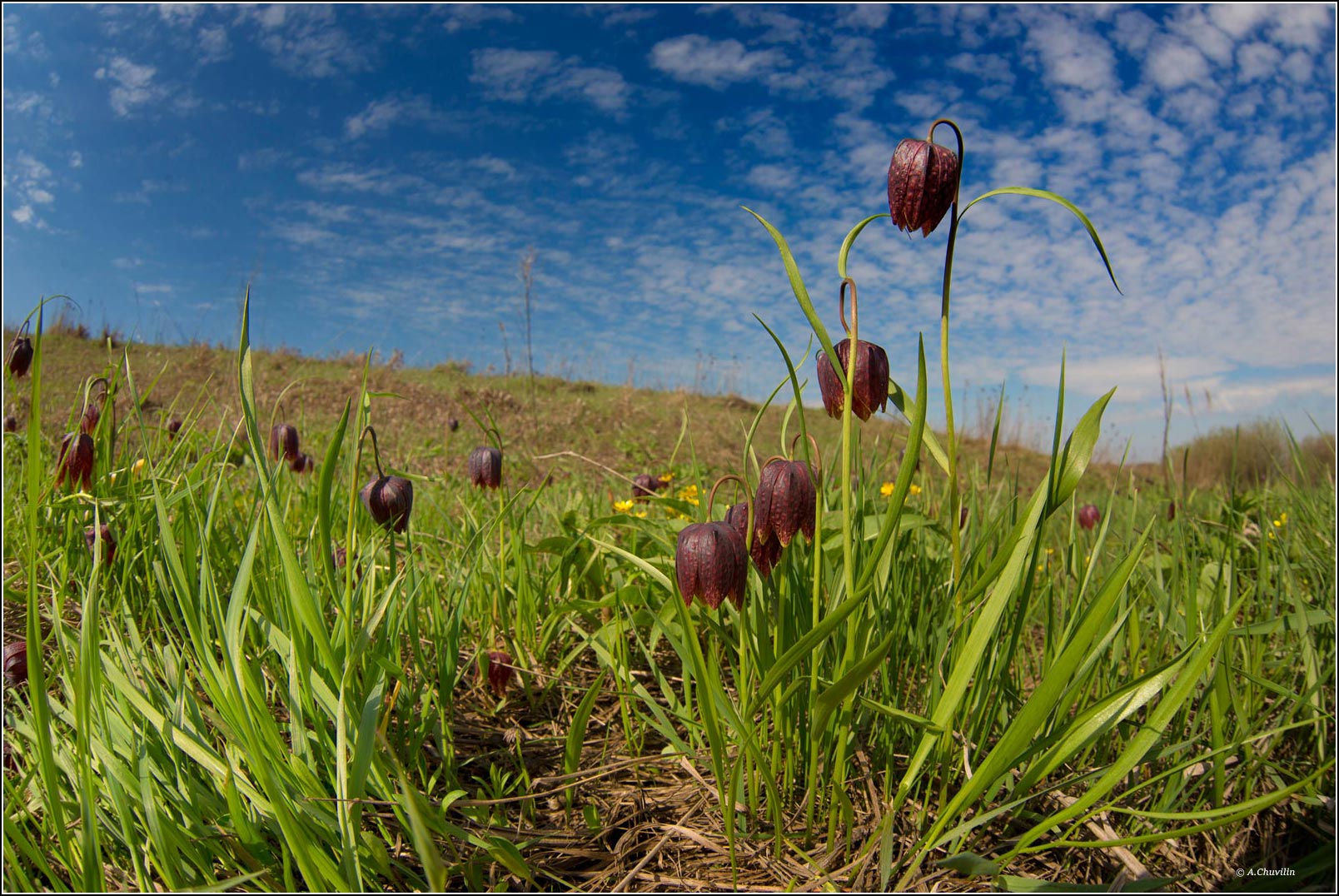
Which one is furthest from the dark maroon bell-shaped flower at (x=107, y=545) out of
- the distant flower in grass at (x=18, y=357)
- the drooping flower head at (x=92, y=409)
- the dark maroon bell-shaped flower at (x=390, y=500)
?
the distant flower in grass at (x=18, y=357)

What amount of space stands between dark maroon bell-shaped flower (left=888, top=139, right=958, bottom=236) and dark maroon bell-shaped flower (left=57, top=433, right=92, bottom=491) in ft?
7.41

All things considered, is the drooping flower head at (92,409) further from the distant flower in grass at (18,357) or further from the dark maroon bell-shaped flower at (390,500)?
the dark maroon bell-shaped flower at (390,500)

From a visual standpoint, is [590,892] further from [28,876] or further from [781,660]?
[28,876]

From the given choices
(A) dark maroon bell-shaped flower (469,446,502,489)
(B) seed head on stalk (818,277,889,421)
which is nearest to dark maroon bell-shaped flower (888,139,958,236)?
(B) seed head on stalk (818,277,889,421)

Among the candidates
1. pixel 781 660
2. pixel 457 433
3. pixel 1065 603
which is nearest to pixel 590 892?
pixel 781 660

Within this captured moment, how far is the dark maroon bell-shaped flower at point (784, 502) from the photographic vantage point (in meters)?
1.18

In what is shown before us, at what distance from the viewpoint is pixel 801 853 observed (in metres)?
1.27

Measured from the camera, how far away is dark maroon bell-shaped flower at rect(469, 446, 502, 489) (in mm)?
2309

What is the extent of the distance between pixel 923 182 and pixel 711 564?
673mm

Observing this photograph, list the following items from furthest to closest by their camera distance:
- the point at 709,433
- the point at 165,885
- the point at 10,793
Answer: the point at 709,433 → the point at 10,793 → the point at 165,885

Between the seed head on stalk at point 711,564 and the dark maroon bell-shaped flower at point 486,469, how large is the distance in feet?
4.03

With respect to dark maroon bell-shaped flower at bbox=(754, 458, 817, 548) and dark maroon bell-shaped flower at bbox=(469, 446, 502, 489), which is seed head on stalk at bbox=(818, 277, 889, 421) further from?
dark maroon bell-shaped flower at bbox=(469, 446, 502, 489)

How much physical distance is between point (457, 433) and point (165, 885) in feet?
25.1

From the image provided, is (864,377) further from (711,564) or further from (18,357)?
(18,357)
